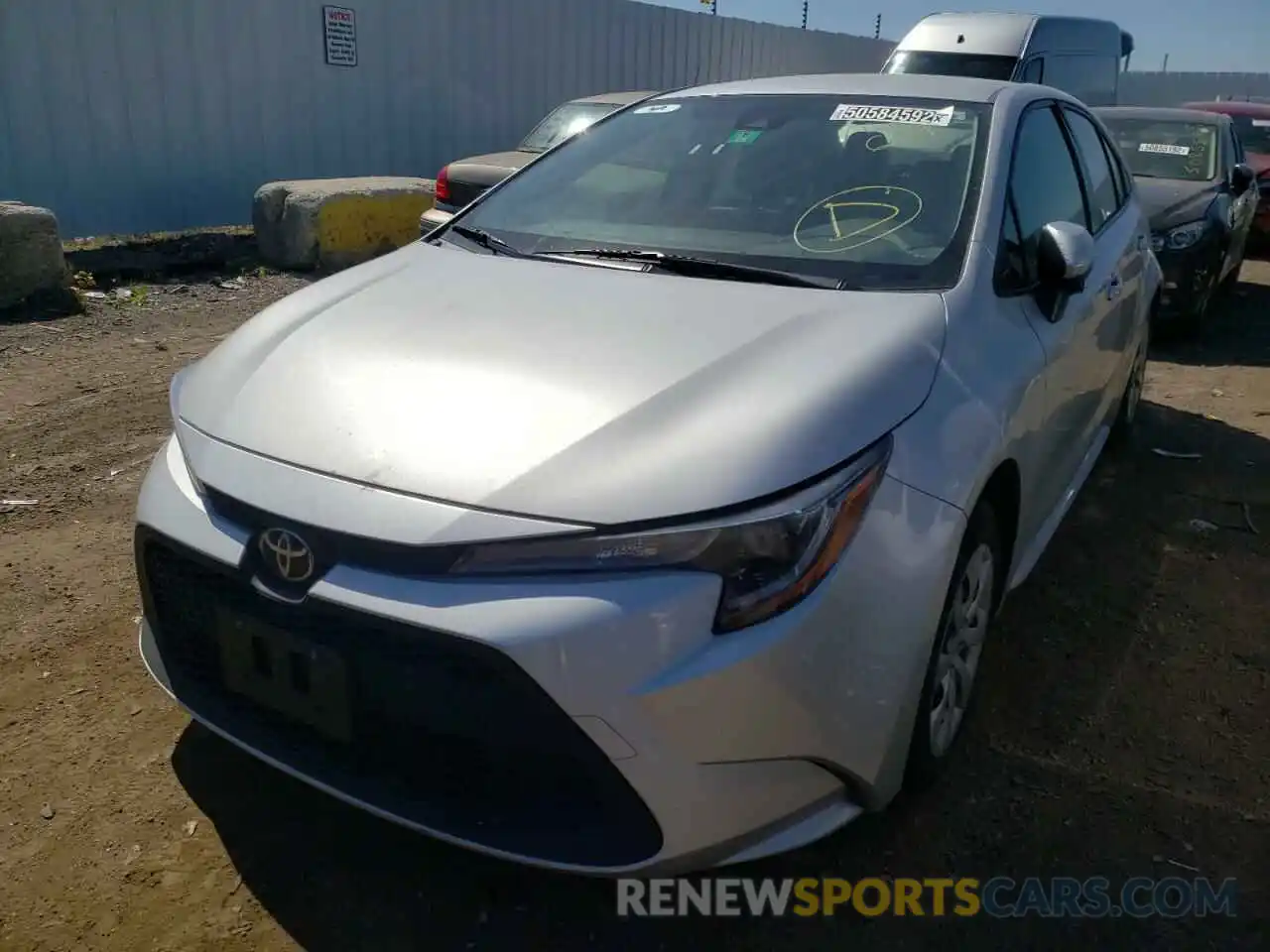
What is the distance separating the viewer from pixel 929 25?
10852 mm

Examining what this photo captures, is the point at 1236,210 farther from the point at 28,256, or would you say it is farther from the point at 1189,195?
the point at 28,256

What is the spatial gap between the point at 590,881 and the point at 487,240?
179cm

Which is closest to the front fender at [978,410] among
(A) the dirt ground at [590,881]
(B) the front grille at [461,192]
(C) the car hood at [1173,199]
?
(A) the dirt ground at [590,881]

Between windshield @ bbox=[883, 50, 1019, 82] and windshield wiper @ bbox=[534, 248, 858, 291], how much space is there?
28.2 feet

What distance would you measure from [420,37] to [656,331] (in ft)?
35.0

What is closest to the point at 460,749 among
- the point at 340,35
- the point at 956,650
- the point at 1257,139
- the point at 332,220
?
the point at 956,650

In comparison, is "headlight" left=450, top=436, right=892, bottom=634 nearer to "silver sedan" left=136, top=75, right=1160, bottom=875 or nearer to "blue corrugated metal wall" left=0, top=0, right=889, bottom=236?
"silver sedan" left=136, top=75, right=1160, bottom=875

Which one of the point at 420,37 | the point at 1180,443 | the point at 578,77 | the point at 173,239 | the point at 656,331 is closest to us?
the point at 656,331

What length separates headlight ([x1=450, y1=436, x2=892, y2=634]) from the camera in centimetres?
175

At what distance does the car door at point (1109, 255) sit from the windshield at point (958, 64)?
652 centimetres

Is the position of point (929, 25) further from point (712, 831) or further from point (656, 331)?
point (712, 831)

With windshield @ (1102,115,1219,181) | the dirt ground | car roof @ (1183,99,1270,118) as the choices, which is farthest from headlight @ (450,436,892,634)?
car roof @ (1183,99,1270,118)

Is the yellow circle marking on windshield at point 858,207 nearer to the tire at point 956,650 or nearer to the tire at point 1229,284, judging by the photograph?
the tire at point 956,650

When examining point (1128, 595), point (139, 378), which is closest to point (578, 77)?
point (139, 378)
